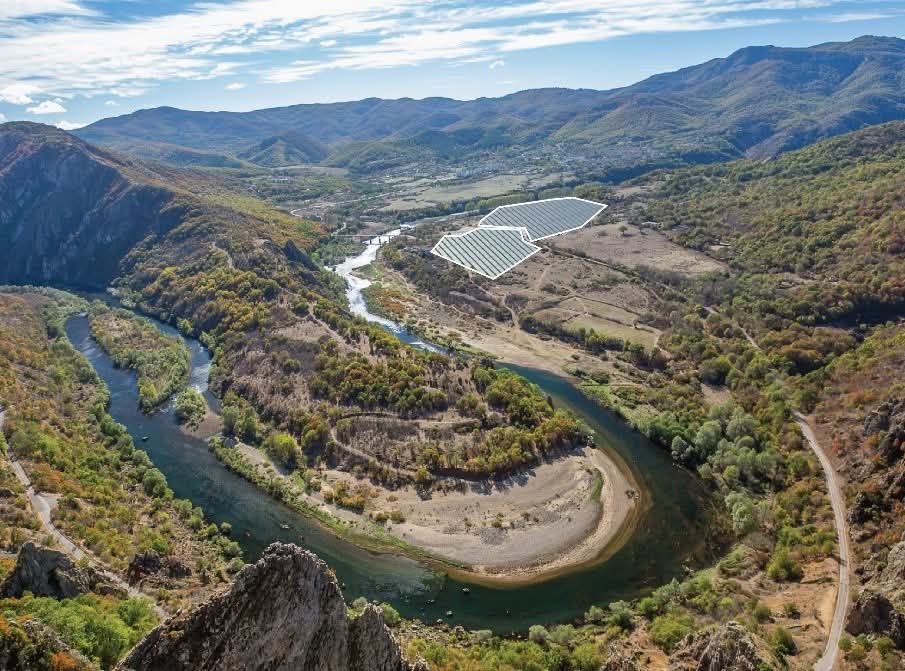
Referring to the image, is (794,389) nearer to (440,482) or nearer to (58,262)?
(440,482)

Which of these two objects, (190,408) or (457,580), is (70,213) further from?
(457,580)

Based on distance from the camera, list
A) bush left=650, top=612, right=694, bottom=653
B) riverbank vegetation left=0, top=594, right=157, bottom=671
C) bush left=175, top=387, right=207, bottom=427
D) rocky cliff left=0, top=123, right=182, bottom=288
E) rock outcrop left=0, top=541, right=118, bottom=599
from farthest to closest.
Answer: rocky cliff left=0, top=123, right=182, bottom=288
bush left=175, top=387, right=207, bottom=427
bush left=650, top=612, right=694, bottom=653
rock outcrop left=0, top=541, right=118, bottom=599
riverbank vegetation left=0, top=594, right=157, bottom=671

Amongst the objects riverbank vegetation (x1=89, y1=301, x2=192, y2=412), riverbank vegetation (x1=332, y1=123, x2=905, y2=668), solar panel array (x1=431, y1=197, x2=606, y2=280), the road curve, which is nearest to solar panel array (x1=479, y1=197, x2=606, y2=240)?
solar panel array (x1=431, y1=197, x2=606, y2=280)

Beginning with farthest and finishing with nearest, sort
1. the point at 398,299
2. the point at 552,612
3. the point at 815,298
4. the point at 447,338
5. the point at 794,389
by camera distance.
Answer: the point at 398,299 < the point at 447,338 < the point at 815,298 < the point at 794,389 < the point at 552,612

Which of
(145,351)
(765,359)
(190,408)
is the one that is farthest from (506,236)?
(190,408)

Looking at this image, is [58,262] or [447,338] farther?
[58,262]

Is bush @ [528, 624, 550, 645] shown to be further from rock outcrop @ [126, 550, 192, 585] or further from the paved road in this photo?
rock outcrop @ [126, 550, 192, 585]

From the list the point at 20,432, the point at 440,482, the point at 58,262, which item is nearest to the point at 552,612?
the point at 440,482

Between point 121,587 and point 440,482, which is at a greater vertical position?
point 121,587
